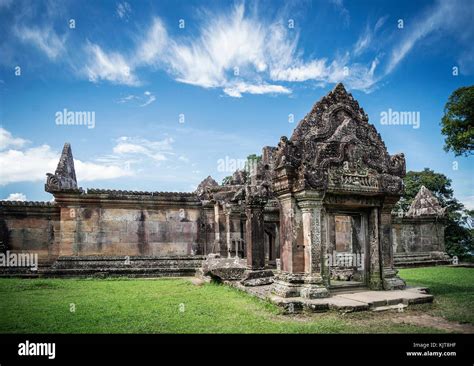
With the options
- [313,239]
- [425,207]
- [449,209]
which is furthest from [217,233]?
[449,209]

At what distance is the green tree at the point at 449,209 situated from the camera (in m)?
25.0

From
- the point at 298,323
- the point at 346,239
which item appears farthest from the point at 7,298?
the point at 346,239

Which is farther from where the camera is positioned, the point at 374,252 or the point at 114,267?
the point at 114,267

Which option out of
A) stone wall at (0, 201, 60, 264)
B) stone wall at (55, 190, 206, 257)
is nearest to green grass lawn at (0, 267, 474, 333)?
stone wall at (55, 190, 206, 257)

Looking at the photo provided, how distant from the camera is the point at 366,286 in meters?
9.31

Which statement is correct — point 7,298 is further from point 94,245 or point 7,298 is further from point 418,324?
point 418,324

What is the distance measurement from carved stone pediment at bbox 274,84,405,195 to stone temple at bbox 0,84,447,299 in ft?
0.09

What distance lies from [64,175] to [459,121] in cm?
1827

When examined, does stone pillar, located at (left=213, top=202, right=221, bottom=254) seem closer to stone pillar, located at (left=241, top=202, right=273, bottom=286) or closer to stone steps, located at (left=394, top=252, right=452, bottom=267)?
stone pillar, located at (left=241, top=202, right=273, bottom=286)

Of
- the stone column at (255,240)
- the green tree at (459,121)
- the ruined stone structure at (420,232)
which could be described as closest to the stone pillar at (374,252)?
the stone column at (255,240)

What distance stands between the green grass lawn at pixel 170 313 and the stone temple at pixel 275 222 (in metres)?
1.16

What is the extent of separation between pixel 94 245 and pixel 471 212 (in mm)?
27997

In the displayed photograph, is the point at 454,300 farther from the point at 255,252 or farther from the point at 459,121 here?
the point at 459,121

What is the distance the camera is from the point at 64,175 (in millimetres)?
17344
